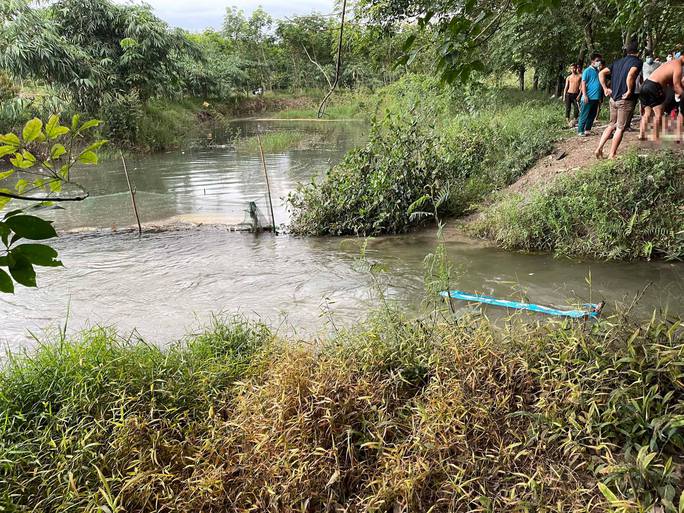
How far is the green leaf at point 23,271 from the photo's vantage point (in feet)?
3.16

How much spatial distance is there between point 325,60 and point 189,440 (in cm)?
4299

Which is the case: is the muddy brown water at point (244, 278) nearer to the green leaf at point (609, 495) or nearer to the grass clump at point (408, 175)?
the grass clump at point (408, 175)

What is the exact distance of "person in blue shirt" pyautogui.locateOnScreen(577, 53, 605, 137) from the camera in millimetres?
8750

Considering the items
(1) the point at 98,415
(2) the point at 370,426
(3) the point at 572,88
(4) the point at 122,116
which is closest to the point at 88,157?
(2) the point at 370,426

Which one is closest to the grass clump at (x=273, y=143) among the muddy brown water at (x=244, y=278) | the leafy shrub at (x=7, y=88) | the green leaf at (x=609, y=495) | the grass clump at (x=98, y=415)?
the leafy shrub at (x=7, y=88)

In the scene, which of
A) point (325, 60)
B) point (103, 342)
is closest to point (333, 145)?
point (103, 342)

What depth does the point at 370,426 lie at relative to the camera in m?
2.78

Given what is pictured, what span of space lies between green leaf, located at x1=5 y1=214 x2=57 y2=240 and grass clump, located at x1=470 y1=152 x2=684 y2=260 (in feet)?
21.1

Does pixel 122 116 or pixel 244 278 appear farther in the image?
pixel 122 116

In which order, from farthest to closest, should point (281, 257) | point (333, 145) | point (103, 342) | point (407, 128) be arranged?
point (333, 145), point (407, 128), point (281, 257), point (103, 342)

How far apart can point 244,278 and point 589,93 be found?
283 inches

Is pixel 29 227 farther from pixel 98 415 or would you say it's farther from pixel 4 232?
pixel 98 415

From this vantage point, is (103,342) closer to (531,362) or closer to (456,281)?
(531,362)

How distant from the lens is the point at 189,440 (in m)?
2.78
